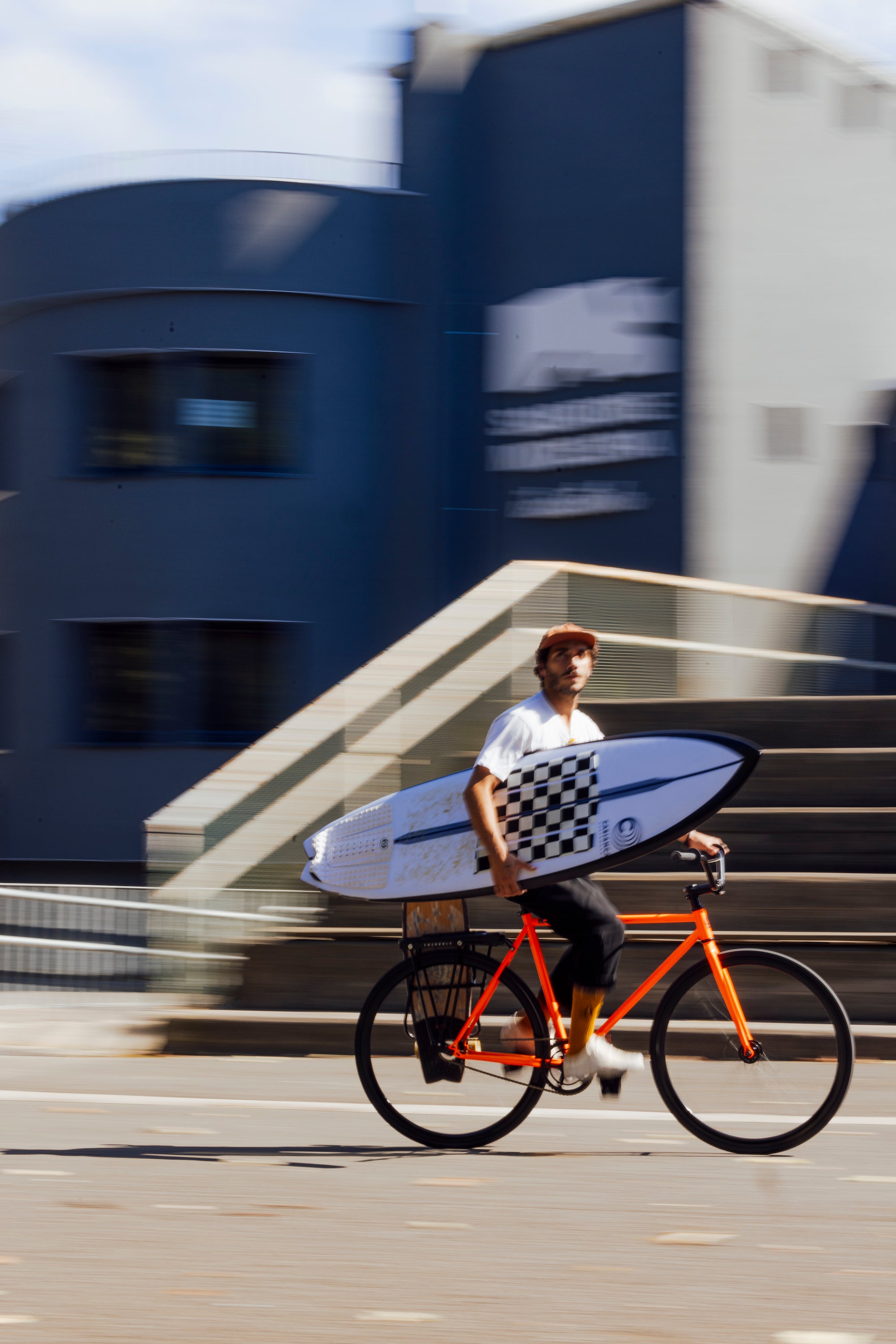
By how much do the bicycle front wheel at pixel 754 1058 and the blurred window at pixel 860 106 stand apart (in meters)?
17.1

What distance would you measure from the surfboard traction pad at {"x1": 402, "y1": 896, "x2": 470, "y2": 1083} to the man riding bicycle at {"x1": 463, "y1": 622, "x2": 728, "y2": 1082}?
0.22 meters

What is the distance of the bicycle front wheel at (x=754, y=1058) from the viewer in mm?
5410

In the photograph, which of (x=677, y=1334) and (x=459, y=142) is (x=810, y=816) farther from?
(x=459, y=142)

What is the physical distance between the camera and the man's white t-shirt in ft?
18.5

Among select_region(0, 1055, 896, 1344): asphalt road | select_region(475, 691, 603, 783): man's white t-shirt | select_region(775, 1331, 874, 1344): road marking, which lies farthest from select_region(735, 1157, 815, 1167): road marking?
select_region(775, 1331, 874, 1344): road marking

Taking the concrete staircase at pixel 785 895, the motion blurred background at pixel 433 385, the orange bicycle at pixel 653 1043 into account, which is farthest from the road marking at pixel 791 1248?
the motion blurred background at pixel 433 385

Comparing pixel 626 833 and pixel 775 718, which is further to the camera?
pixel 775 718

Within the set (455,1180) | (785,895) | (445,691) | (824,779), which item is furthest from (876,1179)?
(445,691)

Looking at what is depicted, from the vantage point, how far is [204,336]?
19.9 metres

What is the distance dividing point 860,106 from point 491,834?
57.6 ft

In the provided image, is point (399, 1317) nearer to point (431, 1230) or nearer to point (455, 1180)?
point (431, 1230)

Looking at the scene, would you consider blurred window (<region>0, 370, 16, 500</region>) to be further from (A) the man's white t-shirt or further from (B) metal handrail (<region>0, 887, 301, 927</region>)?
(A) the man's white t-shirt

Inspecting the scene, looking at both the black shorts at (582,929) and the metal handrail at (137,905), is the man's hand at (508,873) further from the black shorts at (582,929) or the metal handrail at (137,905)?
the metal handrail at (137,905)

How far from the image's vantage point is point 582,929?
558 centimetres
